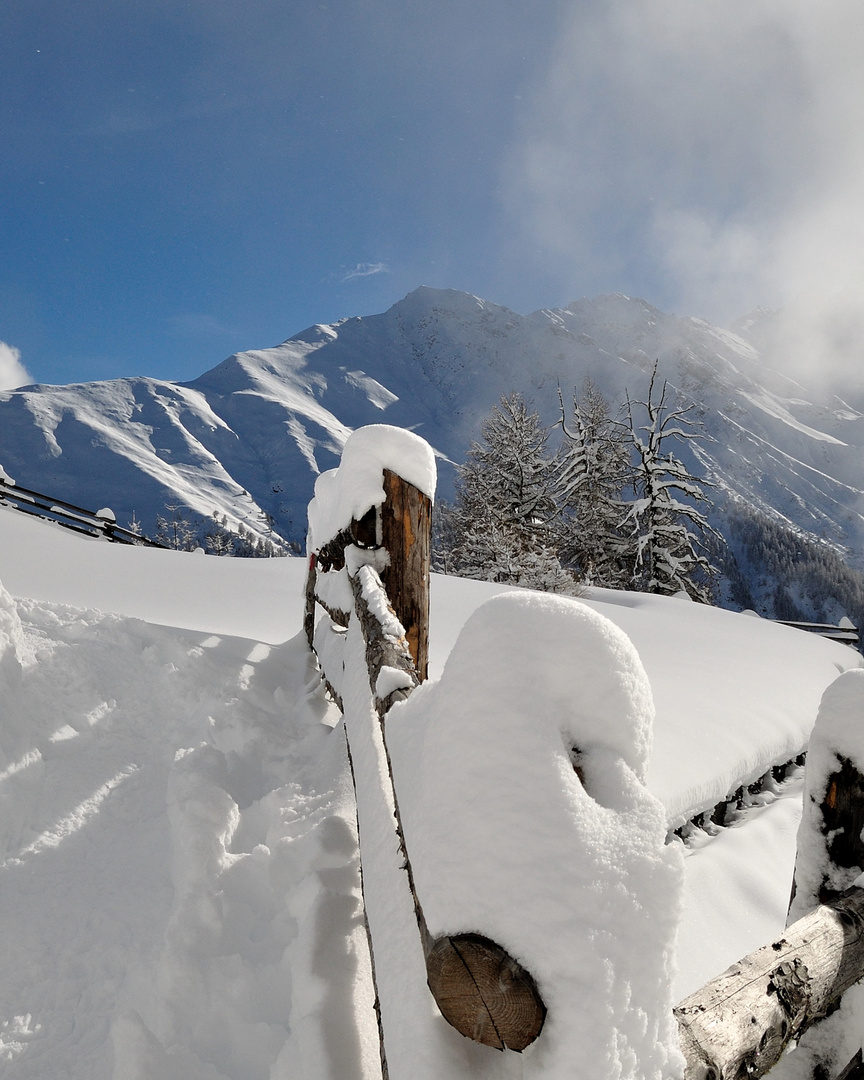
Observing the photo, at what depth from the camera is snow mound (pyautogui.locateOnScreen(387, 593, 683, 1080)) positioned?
2.28ft

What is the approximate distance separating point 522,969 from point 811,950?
101 cm

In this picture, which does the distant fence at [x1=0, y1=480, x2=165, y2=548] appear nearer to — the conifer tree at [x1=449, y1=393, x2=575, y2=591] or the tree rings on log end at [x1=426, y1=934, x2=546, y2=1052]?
the conifer tree at [x1=449, y1=393, x2=575, y2=591]

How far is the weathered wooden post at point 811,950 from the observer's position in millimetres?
971

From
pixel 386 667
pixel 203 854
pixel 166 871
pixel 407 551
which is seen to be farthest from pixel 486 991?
pixel 407 551

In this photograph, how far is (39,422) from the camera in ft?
539

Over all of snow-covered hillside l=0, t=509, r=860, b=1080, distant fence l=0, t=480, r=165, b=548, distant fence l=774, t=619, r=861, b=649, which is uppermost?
snow-covered hillside l=0, t=509, r=860, b=1080

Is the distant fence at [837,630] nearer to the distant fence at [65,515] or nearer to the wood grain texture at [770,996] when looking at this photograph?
the wood grain texture at [770,996]

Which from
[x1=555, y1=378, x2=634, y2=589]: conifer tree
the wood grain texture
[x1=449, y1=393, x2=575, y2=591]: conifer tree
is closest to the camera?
the wood grain texture

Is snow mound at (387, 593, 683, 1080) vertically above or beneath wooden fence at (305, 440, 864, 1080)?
above

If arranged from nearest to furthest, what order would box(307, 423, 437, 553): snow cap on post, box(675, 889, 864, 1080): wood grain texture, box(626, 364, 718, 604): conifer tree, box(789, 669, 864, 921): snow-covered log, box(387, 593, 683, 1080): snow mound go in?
box(387, 593, 683, 1080): snow mound < box(675, 889, 864, 1080): wood grain texture < box(789, 669, 864, 921): snow-covered log < box(307, 423, 437, 553): snow cap on post < box(626, 364, 718, 604): conifer tree

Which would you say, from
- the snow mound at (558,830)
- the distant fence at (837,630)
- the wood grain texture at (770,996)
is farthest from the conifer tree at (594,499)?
the snow mound at (558,830)

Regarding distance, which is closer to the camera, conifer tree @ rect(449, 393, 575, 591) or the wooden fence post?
the wooden fence post

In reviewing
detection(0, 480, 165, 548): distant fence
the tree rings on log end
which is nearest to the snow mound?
the tree rings on log end

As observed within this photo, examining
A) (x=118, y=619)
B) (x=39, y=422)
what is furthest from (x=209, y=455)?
(x=118, y=619)
